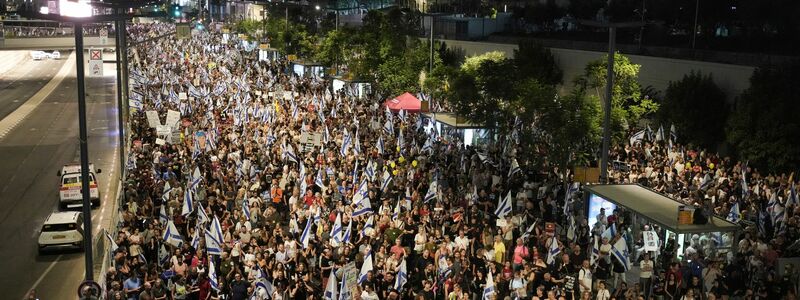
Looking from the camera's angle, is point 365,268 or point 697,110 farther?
point 697,110

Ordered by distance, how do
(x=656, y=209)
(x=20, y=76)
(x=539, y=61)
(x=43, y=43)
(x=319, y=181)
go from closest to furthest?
(x=656, y=209)
(x=319, y=181)
(x=539, y=61)
(x=43, y=43)
(x=20, y=76)

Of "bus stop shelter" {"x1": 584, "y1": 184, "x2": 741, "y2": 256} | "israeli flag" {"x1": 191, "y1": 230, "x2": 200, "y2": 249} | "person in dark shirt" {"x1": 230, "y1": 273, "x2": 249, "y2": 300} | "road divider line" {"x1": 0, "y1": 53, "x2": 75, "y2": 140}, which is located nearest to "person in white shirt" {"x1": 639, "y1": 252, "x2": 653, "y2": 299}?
"bus stop shelter" {"x1": 584, "y1": 184, "x2": 741, "y2": 256}

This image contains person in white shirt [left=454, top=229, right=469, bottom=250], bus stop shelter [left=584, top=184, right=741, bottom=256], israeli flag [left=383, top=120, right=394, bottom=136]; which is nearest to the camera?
bus stop shelter [left=584, top=184, right=741, bottom=256]

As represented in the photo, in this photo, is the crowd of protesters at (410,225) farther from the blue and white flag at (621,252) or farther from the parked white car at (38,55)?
the parked white car at (38,55)

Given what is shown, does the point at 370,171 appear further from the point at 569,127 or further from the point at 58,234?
the point at 58,234

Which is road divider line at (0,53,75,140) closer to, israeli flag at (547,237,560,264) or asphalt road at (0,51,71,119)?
asphalt road at (0,51,71,119)

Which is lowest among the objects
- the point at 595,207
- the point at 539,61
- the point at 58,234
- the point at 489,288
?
the point at 58,234

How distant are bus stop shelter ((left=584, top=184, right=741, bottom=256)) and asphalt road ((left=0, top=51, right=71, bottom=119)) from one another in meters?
47.7

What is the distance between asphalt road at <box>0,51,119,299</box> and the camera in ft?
71.1

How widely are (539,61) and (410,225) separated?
Answer: 989 inches

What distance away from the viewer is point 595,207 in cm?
2214

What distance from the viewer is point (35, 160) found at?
40.2 meters

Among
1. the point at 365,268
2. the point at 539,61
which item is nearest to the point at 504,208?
the point at 365,268

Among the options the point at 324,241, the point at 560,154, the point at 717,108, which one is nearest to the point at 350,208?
the point at 324,241
